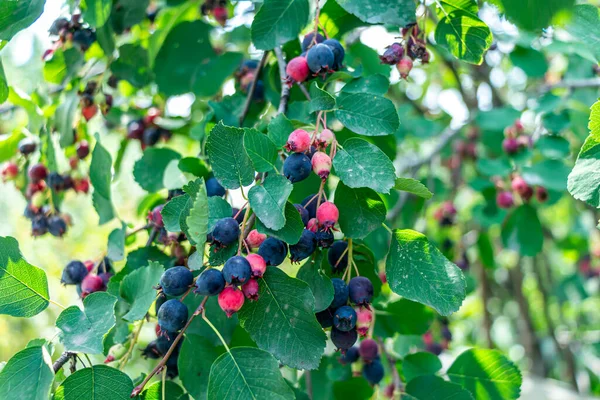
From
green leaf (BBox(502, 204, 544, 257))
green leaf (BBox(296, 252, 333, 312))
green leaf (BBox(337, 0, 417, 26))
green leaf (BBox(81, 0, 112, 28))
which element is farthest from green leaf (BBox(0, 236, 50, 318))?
green leaf (BBox(502, 204, 544, 257))

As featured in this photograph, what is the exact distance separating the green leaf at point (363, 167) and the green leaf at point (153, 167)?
50 cm

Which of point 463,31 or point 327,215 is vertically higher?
point 463,31

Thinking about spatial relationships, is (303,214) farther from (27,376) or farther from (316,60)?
(27,376)

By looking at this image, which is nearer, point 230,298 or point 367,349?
point 230,298

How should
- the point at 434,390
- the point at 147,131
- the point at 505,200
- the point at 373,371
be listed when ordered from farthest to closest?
1. the point at 505,200
2. the point at 147,131
3. the point at 373,371
4. the point at 434,390

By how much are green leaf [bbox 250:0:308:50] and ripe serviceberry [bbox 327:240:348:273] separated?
378 mm


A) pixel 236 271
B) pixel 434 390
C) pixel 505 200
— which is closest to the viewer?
pixel 236 271

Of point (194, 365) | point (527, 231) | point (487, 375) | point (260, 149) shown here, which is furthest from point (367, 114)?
point (527, 231)

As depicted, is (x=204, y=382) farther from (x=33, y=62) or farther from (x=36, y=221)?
(x=33, y=62)

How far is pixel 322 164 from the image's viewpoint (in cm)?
79

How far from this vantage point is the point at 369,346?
1114mm

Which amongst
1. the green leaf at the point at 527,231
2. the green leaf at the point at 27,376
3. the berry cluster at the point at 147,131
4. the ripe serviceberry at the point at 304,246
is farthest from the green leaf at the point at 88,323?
the green leaf at the point at 527,231

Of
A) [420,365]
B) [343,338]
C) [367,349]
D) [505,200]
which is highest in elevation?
[343,338]

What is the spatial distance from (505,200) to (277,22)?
1.07 metres
